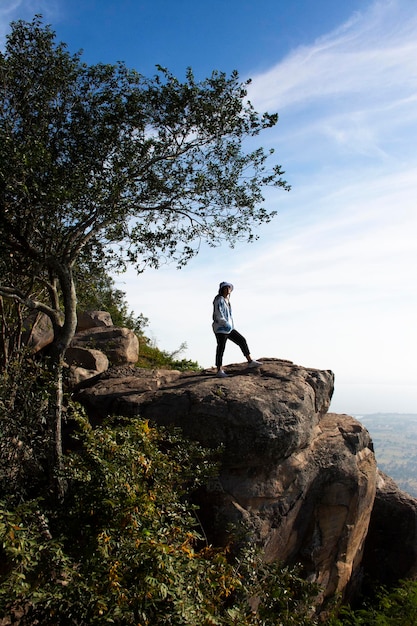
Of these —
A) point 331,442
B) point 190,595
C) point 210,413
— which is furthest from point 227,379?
point 190,595

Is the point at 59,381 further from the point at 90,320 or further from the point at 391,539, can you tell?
the point at 90,320

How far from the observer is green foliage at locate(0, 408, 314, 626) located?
6.38 m

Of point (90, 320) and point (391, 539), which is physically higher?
point (90, 320)

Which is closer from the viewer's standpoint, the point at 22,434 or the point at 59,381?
the point at 22,434

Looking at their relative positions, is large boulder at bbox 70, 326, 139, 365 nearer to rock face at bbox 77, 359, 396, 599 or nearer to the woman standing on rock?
rock face at bbox 77, 359, 396, 599

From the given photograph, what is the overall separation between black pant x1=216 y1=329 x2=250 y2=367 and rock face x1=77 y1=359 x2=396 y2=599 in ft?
1.68

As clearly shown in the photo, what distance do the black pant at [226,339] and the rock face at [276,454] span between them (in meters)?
0.51

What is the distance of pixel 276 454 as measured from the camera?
11820mm

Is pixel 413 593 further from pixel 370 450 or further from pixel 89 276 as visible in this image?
pixel 89 276

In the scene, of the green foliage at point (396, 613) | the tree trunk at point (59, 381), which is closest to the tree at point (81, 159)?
the tree trunk at point (59, 381)

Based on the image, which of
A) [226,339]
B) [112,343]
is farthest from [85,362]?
[226,339]

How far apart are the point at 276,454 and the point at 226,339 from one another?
3.45m

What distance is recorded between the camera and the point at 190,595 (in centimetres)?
679

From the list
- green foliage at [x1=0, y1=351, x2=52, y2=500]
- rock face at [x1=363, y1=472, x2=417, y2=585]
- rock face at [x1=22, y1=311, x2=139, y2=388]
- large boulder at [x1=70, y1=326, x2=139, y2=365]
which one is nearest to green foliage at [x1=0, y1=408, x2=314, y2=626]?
green foliage at [x1=0, y1=351, x2=52, y2=500]
